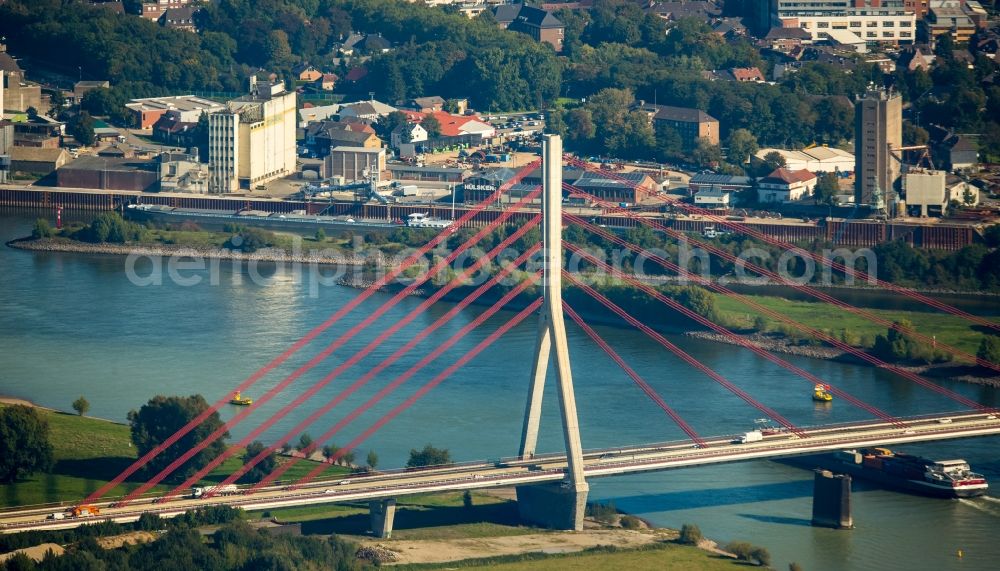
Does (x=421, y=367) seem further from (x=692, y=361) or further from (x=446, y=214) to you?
(x=446, y=214)

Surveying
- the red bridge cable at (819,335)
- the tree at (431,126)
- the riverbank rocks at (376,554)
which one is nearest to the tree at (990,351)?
the red bridge cable at (819,335)

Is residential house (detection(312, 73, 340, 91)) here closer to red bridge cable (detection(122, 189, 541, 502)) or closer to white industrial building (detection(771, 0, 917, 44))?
white industrial building (detection(771, 0, 917, 44))

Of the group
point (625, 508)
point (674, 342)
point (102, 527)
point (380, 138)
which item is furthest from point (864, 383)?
point (380, 138)

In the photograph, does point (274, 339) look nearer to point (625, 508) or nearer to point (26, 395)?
point (26, 395)

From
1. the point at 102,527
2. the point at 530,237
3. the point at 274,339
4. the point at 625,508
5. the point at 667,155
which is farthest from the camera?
the point at 667,155

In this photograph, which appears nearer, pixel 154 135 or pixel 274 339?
pixel 274 339

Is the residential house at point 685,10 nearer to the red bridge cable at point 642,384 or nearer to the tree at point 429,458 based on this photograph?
the red bridge cable at point 642,384
